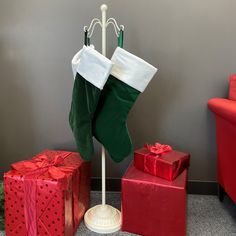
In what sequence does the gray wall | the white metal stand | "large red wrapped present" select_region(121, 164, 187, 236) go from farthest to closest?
1. the gray wall
2. the white metal stand
3. "large red wrapped present" select_region(121, 164, 187, 236)

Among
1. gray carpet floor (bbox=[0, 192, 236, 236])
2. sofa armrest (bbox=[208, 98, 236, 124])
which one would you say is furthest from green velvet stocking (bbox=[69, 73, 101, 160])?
sofa armrest (bbox=[208, 98, 236, 124])

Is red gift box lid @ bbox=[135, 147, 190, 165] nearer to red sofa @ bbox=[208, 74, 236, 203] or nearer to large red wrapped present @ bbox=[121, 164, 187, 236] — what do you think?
large red wrapped present @ bbox=[121, 164, 187, 236]

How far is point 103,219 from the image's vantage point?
4.74 feet

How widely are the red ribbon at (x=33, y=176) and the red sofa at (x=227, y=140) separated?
79cm

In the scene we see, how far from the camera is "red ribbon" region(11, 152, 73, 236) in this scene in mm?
1222

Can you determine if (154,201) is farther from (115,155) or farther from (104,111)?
(104,111)

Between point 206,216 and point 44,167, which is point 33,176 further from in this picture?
Answer: point 206,216

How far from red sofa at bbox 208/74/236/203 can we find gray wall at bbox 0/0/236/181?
19 centimetres

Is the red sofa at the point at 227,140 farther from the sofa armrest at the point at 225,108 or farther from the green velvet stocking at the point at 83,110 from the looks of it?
the green velvet stocking at the point at 83,110

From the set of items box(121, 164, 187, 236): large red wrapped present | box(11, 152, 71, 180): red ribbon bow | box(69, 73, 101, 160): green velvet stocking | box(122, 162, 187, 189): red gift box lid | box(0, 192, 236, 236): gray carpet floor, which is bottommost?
box(0, 192, 236, 236): gray carpet floor

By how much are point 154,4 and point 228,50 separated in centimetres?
51

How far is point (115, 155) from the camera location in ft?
4.53

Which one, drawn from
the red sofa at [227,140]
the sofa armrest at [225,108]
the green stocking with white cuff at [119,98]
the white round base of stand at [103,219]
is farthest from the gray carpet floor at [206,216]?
the sofa armrest at [225,108]

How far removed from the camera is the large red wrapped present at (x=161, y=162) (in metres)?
1.34
